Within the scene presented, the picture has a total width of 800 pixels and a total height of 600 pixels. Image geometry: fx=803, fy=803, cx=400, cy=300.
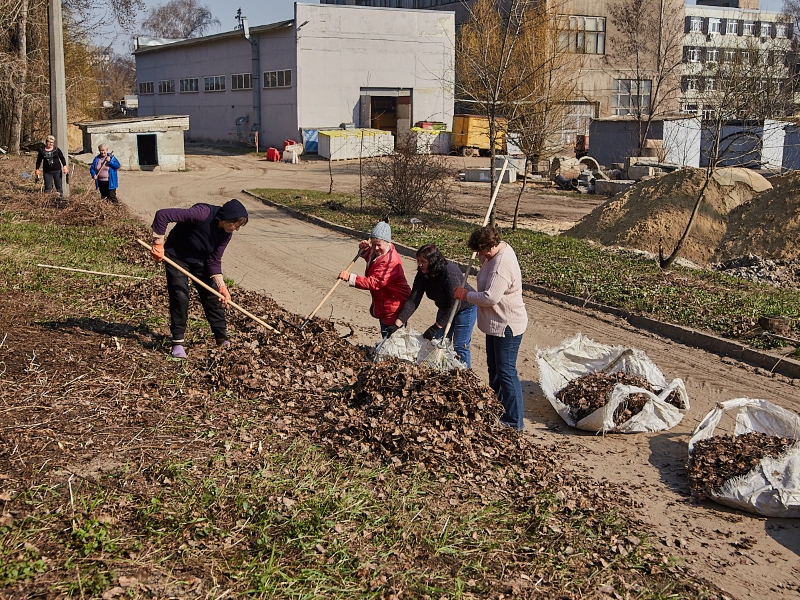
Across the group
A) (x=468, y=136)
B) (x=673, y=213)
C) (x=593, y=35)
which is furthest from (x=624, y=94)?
(x=673, y=213)

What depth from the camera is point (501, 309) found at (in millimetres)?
6355

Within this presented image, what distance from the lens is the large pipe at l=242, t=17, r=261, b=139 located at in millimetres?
41906

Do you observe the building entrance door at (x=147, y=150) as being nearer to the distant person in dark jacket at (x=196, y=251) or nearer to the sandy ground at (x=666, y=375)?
the sandy ground at (x=666, y=375)

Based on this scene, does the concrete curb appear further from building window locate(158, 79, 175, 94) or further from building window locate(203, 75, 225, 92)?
building window locate(158, 79, 175, 94)

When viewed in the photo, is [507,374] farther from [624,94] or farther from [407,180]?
[624,94]

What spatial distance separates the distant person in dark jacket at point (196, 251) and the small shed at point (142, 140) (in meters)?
25.2

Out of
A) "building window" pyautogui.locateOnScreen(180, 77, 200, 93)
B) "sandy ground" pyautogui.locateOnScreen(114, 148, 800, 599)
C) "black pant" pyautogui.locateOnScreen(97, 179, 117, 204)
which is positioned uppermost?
"building window" pyautogui.locateOnScreen(180, 77, 200, 93)

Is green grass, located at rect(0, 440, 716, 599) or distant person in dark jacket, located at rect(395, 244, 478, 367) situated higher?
distant person in dark jacket, located at rect(395, 244, 478, 367)

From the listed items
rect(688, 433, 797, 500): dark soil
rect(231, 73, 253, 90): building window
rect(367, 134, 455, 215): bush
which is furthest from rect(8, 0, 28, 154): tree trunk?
rect(688, 433, 797, 500): dark soil

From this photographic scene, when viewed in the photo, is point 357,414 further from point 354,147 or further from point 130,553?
point 354,147

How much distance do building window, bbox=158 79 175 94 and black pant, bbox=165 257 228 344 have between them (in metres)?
47.7

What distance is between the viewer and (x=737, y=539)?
5.11 m

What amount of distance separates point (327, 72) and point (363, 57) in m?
2.18

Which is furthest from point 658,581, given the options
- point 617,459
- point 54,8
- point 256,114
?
point 256,114
